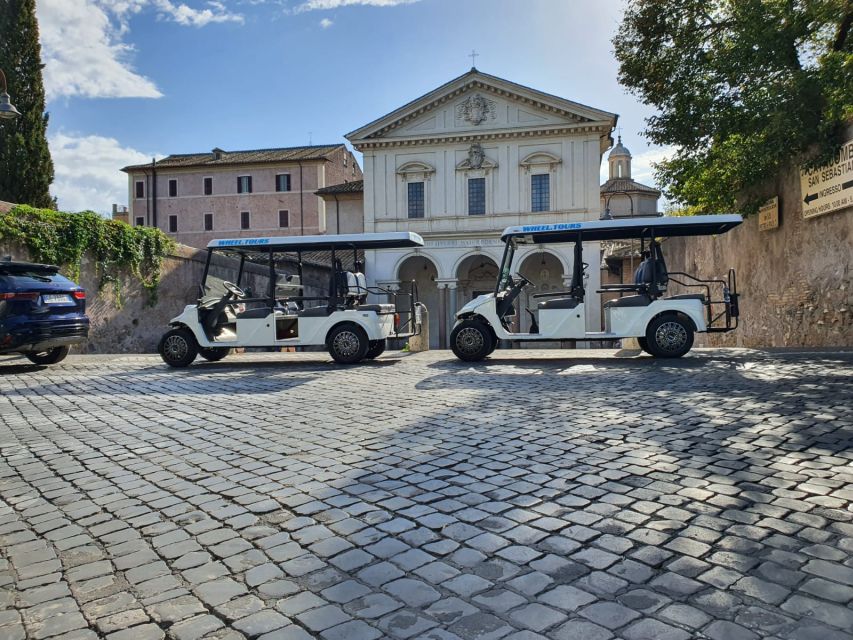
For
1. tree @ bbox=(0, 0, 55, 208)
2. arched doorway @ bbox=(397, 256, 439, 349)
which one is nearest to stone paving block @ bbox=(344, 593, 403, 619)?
tree @ bbox=(0, 0, 55, 208)

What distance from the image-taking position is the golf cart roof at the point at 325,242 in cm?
1146

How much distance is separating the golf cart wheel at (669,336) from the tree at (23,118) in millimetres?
25843

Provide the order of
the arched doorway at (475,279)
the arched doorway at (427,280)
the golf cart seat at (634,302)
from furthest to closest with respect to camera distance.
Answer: the arched doorway at (427,280), the arched doorway at (475,279), the golf cart seat at (634,302)

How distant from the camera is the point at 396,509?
10.7 ft

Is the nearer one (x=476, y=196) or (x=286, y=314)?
(x=286, y=314)

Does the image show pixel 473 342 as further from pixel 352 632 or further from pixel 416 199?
pixel 416 199

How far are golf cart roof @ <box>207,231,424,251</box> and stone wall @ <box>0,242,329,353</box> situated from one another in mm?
1328

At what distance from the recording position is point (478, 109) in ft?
108

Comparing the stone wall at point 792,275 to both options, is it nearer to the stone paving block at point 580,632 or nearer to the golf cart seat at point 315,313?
the golf cart seat at point 315,313

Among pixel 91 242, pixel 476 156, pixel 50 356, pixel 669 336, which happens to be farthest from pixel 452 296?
pixel 50 356

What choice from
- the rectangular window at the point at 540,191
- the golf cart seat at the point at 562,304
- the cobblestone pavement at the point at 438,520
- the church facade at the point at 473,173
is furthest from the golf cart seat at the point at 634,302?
the rectangular window at the point at 540,191

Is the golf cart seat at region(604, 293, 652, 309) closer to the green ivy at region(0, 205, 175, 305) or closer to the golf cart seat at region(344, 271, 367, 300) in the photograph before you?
the golf cart seat at region(344, 271, 367, 300)

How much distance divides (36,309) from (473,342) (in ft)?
23.8

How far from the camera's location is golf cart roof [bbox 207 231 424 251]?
1146cm
